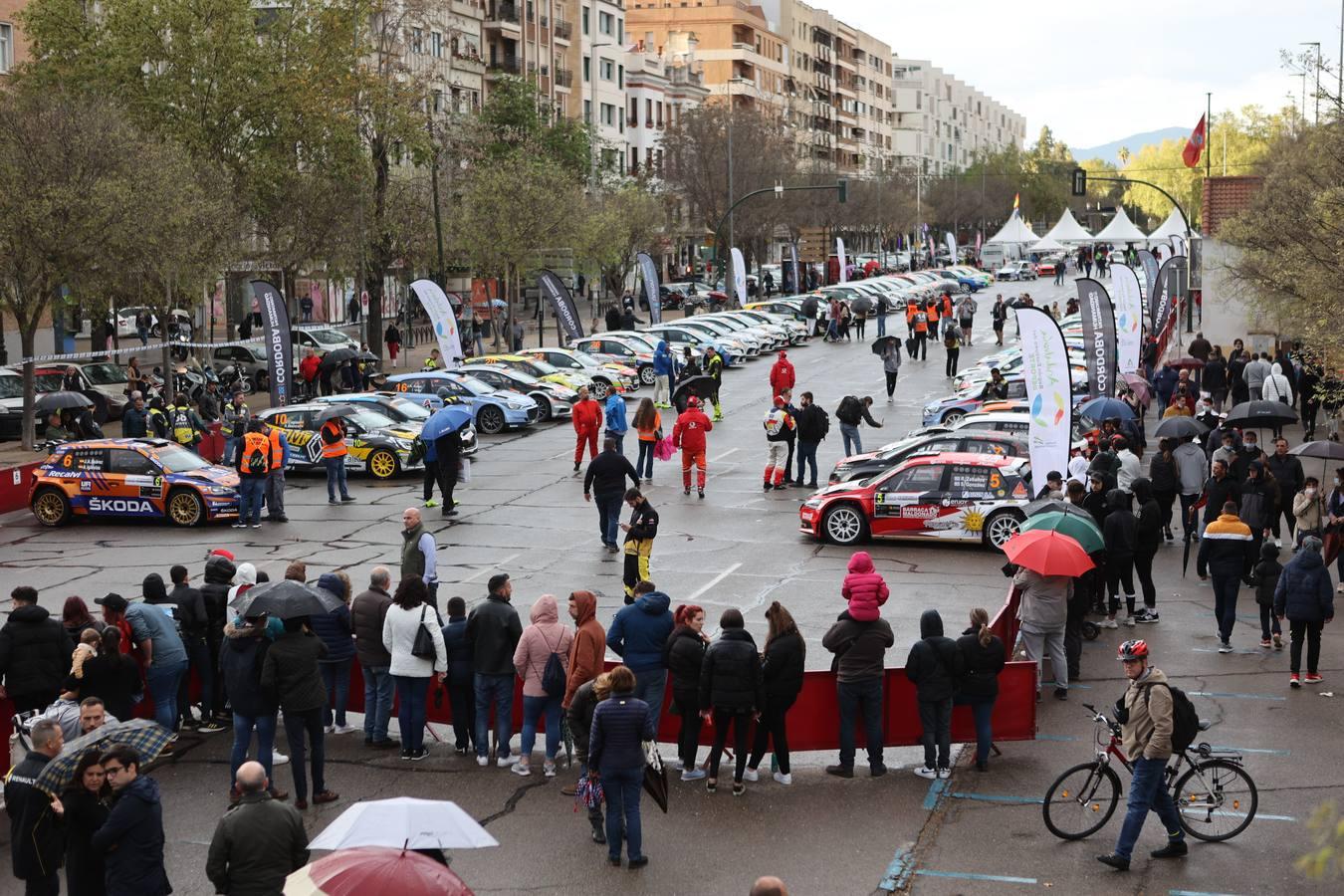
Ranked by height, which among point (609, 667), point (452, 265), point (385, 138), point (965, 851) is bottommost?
point (965, 851)

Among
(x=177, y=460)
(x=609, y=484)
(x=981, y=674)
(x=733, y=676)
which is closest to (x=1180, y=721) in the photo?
(x=981, y=674)

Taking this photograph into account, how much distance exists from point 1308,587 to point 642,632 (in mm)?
6264

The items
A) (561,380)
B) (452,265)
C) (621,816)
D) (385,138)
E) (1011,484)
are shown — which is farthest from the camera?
(452,265)

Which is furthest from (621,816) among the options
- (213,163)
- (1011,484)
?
(213,163)

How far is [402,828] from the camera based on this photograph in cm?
683

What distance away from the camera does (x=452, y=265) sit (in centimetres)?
5559

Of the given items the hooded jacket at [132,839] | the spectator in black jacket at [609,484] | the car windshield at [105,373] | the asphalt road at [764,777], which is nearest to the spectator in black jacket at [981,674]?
the asphalt road at [764,777]

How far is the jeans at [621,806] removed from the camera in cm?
994

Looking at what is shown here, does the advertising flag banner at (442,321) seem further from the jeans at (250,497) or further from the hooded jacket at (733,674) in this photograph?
the hooded jacket at (733,674)

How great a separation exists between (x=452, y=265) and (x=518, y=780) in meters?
45.3

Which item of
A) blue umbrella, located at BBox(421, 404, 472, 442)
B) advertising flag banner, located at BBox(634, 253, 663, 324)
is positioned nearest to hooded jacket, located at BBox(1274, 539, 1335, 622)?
blue umbrella, located at BBox(421, 404, 472, 442)

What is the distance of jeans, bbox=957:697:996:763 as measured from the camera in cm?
1175

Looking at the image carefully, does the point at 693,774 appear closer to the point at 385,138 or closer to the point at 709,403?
the point at 709,403

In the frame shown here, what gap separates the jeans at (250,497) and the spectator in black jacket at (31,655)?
37.4 feet
